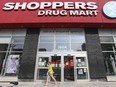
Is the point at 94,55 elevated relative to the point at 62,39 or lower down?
lower down

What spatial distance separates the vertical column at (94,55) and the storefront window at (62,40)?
51 centimetres

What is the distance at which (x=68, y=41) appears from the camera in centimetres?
1491

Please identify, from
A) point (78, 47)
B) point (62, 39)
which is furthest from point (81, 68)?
point (62, 39)

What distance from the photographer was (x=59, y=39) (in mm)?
15023

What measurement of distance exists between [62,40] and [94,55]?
2.98 meters

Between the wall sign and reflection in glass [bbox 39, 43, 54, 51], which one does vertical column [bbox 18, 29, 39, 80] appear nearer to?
reflection in glass [bbox 39, 43, 54, 51]

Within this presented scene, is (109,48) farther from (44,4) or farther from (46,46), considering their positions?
(44,4)

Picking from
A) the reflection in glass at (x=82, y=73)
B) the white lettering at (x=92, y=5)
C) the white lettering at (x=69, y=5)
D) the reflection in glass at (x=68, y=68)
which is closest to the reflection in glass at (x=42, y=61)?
the reflection in glass at (x=68, y=68)

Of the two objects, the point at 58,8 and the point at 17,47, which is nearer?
the point at 17,47

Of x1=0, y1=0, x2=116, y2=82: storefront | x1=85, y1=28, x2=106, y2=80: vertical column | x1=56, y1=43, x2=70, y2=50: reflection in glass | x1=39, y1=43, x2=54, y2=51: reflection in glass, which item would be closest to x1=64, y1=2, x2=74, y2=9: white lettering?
x1=0, y1=0, x2=116, y2=82: storefront

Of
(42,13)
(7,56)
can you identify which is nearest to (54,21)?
(42,13)

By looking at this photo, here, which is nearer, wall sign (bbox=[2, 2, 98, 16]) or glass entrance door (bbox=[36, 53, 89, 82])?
glass entrance door (bbox=[36, 53, 89, 82])

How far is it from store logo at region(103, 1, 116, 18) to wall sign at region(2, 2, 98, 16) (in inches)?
30.7

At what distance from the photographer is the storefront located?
13.8 metres
